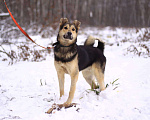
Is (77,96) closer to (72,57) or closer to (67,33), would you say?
(72,57)

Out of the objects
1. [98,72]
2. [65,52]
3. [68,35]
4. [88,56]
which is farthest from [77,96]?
[68,35]

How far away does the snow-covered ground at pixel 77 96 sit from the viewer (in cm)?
296

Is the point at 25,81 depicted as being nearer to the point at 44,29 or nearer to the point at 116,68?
the point at 116,68

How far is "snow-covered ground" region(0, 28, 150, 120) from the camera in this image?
9.71 ft

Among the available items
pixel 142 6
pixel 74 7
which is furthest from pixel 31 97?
pixel 142 6

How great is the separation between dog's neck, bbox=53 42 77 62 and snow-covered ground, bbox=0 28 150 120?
0.97 metres

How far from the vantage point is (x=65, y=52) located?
336 centimetres

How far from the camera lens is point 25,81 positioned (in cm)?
486

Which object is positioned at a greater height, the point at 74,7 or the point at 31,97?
the point at 74,7

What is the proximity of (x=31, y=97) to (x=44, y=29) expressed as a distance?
39.0 ft

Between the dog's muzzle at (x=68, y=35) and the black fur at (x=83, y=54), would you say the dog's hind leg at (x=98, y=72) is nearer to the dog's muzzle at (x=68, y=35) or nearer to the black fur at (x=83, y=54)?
the black fur at (x=83, y=54)

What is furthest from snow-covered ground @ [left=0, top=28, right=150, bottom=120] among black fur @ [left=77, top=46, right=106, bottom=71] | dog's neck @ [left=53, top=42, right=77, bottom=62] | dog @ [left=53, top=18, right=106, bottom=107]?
dog's neck @ [left=53, top=42, right=77, bottom=62]

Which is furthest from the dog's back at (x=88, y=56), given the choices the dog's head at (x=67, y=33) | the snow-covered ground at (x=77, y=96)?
the snow-covered ground at (x=77, y=96)

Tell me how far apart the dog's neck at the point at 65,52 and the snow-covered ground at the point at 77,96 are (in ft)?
3.18
